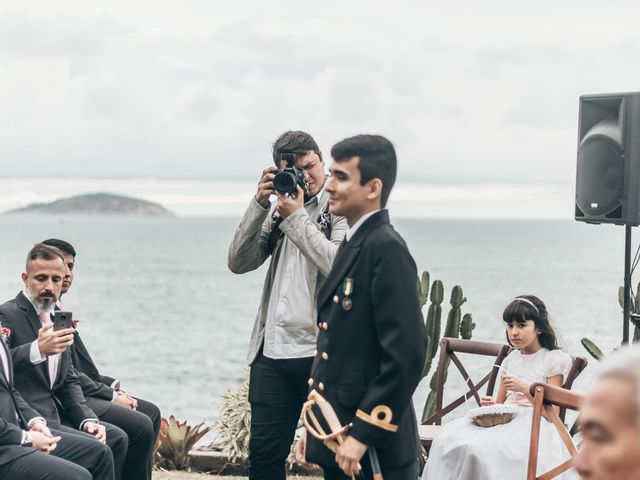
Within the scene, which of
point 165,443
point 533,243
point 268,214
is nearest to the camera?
point 268,214

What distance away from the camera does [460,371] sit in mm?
5645

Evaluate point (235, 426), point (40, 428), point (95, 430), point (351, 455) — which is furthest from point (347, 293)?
point (235, 426)

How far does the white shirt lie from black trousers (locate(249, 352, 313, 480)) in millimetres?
43

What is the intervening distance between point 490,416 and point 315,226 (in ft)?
5.13

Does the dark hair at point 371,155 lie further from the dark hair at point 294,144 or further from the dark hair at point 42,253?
the dark hair at point 42,253

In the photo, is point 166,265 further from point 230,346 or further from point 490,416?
point 490,416

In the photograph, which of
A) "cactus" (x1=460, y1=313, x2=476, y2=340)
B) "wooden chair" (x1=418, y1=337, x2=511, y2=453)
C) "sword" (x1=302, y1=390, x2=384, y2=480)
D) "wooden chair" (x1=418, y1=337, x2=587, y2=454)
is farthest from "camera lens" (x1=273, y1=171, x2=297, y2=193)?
"cactus" (x1=460, y1=313, x2=476, y2=340)

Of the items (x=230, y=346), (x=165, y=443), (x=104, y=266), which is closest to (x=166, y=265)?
(x=104, y=266)

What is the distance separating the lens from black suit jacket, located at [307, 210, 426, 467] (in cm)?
279

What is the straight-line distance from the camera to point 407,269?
287 cm

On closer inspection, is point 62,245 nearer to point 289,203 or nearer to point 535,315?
point 289,203

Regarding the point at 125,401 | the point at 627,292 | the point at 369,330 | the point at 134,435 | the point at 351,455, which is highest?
the point at 369,330

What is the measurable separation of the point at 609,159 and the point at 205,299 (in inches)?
2232

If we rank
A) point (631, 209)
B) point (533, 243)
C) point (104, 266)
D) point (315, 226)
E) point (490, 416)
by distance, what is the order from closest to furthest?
point (315, 226) < point (490, 416) < point (631, 209) < point (104, 266) < point (533, 243)
